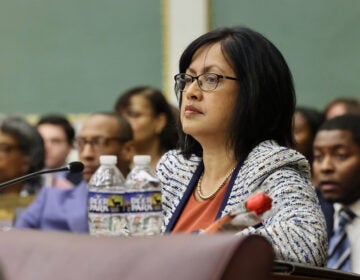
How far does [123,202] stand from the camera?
2.12 m

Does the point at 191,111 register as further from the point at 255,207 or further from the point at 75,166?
the point at 255,207

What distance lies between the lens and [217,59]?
8.56ft

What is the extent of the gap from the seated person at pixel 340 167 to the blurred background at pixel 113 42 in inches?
63.1

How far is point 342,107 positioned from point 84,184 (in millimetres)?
1615

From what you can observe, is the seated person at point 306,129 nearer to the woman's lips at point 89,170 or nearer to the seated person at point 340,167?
the seated person at point 340,167

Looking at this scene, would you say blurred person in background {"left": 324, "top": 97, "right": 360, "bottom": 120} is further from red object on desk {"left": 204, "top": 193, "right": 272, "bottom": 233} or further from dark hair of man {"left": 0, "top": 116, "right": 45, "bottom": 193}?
red object on desk {"left": 204, "top": 193, "right": 272, "bottom": 233}

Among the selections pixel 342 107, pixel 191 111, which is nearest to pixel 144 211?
pixel 191 111

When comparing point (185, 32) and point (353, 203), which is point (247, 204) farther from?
point (185, 32)

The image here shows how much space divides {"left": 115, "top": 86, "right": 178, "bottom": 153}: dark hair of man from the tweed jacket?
212cm

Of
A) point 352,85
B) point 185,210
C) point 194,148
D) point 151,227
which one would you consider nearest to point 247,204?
point 151,227

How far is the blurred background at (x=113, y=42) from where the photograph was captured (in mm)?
5961

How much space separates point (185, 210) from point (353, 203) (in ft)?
5.60

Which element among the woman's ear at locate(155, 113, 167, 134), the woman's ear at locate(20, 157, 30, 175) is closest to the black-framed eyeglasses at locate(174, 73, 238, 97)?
the woman's ear at locate(155, 113, 167, 134)

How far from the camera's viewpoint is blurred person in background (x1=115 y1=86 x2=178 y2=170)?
16.4ft
